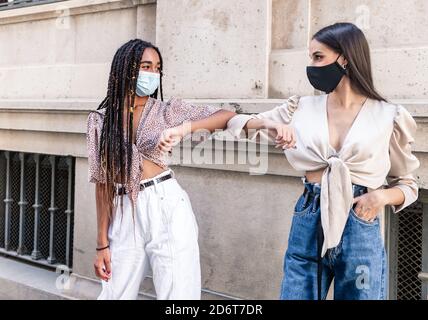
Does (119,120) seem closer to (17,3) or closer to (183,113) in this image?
(183,113)

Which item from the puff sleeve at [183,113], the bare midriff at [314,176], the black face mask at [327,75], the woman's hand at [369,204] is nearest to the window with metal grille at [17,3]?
the puff sleeve at [183,113]

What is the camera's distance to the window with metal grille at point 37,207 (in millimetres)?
5160

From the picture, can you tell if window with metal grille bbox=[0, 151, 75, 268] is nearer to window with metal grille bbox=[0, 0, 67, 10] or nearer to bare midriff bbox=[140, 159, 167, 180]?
window with metal grille bbox=[0, 0, 67, 10]

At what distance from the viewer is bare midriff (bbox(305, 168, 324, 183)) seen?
2.21 metres

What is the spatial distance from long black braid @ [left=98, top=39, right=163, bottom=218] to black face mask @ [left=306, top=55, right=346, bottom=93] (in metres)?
0.95

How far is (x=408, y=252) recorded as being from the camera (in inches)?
139

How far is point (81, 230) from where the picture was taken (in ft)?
15.5

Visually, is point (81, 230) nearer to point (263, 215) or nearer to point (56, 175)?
point (56, 175)

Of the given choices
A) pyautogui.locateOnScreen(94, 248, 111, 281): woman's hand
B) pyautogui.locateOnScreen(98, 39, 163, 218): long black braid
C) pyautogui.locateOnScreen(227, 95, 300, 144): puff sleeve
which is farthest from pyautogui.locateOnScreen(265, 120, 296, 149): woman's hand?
pyautogui.locateOnScreen(94, 248, 111, 281): woman's hand

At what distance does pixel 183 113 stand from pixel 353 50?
0.95 m

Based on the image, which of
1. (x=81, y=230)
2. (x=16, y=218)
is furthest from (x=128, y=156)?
(x=16, y=218)

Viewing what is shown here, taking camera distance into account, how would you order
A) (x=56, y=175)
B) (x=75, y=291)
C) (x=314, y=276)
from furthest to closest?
(x=56, y=175) → (x=75, y=291) → (x=314, y=276)
